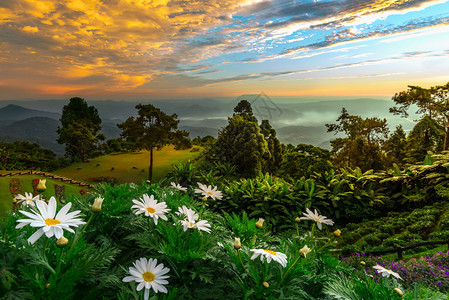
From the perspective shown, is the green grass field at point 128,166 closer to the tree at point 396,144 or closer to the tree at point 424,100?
the tree at point 396,144

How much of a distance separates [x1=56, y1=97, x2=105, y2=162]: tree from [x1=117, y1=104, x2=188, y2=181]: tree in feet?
22.7

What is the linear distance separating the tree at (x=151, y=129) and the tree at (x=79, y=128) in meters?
6.92

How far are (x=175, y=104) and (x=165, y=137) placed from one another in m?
88.1

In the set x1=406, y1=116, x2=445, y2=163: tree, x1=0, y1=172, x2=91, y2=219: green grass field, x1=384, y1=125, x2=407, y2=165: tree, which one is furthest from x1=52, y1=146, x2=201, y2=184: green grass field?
x1=384, y1=125, x2=407, y2=165: tree

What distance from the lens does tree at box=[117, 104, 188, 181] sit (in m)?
15.1

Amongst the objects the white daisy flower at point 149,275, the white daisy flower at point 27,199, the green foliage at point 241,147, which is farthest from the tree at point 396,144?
the white daisy flower at point 27,199

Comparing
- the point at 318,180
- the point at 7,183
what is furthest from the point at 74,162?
the point at 318,180

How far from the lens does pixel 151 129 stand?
15.2m

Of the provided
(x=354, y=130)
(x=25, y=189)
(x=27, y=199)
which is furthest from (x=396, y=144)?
(x=27, y=199)

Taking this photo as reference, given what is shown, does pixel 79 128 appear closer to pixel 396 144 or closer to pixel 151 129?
pixel 151 129

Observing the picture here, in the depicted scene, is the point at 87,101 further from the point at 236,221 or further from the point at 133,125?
the point at 236,221

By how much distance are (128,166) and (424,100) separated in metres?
18.1

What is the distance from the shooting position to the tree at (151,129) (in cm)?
1507

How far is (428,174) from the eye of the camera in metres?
5.11
